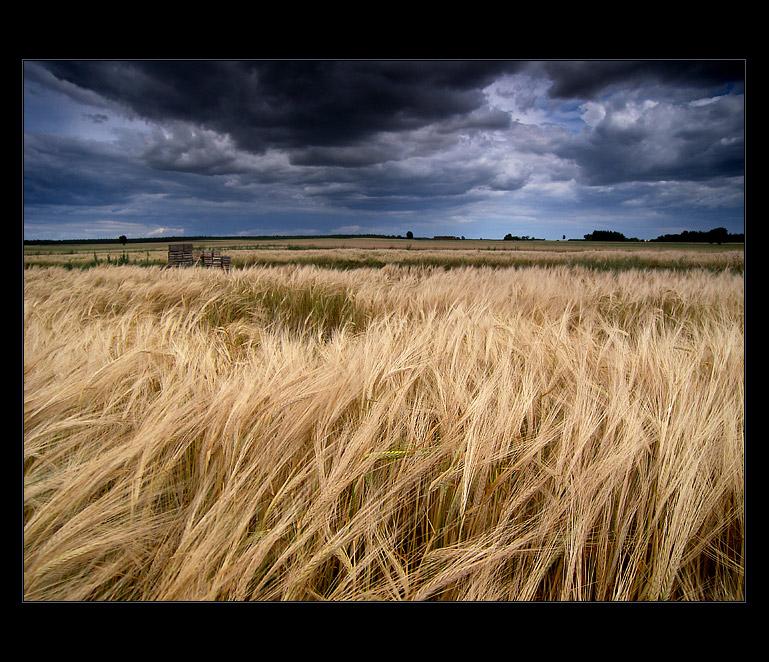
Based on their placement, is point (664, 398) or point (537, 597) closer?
point (537, 597)

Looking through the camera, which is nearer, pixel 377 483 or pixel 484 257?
pixel 377 483

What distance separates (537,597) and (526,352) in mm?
965

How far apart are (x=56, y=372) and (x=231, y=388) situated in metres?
0.64

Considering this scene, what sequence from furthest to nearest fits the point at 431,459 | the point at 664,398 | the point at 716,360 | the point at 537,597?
the point at 716,360
the point at 664,398
the point at 431,459
the point at 537,597

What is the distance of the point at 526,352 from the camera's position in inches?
64.6

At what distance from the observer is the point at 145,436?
98 centimetres

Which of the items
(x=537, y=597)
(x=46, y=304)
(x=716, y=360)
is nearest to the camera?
(x=537, y=597)

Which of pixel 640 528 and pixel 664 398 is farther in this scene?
pixel 664 398
